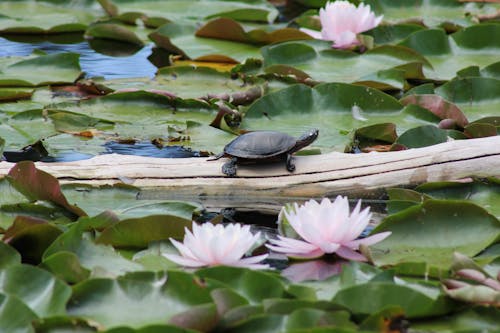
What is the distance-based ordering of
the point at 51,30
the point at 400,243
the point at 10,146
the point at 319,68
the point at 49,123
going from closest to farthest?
1. the point at 400,243
2. the point at 10,146
3. the point at 49,123
4. the point at 319,68
5. the point at 51,30

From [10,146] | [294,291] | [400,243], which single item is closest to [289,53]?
[10,146]

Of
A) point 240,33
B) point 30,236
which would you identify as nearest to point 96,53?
point 240,33

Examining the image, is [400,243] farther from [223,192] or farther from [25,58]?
[25,58]

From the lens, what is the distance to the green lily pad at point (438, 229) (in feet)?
10.6

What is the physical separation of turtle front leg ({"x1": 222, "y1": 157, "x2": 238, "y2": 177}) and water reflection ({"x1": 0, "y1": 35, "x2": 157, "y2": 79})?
2.09 meters

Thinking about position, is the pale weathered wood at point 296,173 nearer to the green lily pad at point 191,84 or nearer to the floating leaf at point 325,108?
the floating leaf at point 325,108

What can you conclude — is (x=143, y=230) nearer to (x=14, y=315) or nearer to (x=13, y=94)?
(x=14, y=315)

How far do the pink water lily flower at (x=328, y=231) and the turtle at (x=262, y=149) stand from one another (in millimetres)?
Result: 871

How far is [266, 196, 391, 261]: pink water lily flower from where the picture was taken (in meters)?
3.06

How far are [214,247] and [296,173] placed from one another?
1223 millimetres

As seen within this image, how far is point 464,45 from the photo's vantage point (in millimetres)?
5957

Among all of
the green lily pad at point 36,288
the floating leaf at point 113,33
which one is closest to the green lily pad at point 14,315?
the green lily pad at point 36,288

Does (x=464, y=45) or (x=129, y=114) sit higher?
(x=464, y=45)

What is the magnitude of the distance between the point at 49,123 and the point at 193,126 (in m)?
0.79
